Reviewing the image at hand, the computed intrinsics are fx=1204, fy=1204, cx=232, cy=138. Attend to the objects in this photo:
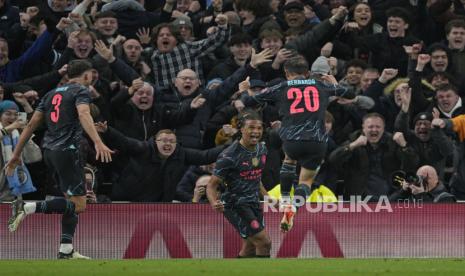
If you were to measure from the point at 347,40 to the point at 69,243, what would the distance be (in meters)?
8.06

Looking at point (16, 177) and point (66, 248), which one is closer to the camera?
point (66, 248)

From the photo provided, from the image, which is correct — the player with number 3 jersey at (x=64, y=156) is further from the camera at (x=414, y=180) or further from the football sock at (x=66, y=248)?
the camera at (x=414, y=180)

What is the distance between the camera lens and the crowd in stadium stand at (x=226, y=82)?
1877 centimetres

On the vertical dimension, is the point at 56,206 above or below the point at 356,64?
below

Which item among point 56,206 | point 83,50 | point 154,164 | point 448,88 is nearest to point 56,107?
point 56,206

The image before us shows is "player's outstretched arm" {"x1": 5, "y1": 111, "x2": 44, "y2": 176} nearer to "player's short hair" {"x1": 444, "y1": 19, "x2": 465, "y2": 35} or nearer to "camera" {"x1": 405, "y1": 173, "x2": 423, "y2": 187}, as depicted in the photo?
"camera" {"x1": 405, "y1": 173, "x2": 423, "y2": 187}

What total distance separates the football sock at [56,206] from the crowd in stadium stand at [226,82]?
2.10m

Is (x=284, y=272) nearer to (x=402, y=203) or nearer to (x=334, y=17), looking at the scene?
(x=402, y=203)

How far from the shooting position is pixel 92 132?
600 inches

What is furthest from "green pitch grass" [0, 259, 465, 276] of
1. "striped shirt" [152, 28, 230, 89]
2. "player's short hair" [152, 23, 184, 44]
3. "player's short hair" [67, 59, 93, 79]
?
"player's short hair" [152, 23, 184, 44]

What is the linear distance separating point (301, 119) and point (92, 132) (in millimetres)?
2939

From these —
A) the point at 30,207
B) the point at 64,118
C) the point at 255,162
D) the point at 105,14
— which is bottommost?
the point at 30,207

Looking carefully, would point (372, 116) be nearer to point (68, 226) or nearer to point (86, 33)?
point (86, 33)

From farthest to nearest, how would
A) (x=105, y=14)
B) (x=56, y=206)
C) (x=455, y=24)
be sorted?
1. (x=105, y=14)
2. (x=455, y=24)
3. (x=56, y=206)
